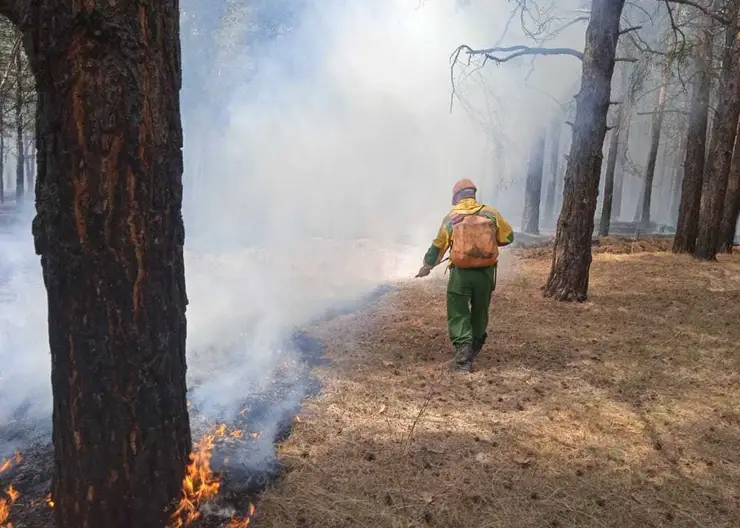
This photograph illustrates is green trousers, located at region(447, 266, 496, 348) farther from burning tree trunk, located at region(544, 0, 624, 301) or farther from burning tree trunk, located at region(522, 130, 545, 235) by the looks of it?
burning tree trunk, located at region(522, 130, 545, 235)

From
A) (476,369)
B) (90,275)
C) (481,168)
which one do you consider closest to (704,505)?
(476,369)

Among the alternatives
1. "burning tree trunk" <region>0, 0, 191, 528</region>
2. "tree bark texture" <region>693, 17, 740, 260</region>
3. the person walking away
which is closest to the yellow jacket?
the person walking away

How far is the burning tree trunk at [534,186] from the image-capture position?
18.1 metres

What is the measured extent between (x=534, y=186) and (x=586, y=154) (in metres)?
11.8

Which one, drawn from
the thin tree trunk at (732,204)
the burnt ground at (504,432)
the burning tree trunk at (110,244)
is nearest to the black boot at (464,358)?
the burnt ground at (504,432)

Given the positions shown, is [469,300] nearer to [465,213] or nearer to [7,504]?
[465,213]

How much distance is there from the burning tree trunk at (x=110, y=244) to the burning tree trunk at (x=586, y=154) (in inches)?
235

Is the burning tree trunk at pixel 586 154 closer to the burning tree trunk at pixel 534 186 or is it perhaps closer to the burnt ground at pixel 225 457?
the burnt ground at pixel 225 457

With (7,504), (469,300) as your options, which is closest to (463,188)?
(469,300)

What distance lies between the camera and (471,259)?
470 cm

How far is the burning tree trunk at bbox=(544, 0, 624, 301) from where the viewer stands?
6.88m

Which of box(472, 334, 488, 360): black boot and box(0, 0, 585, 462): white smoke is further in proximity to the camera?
box(0, 0, 585, 462): white smoke

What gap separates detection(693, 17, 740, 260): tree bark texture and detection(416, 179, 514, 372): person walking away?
7.32 meters

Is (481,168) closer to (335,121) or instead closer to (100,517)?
(335,121)
